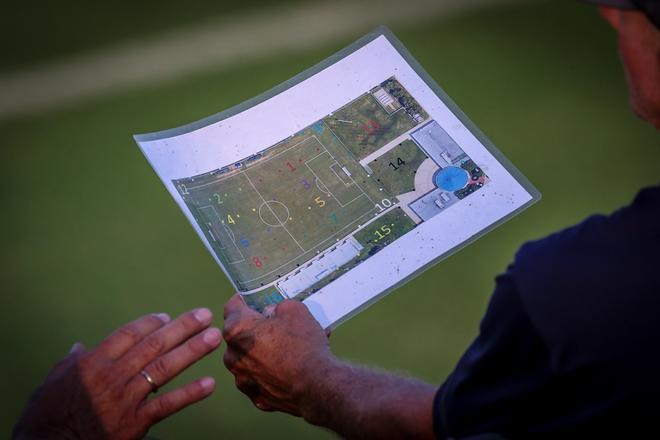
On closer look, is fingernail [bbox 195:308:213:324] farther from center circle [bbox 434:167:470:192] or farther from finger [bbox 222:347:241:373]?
center circle [bbox 434:167:470:192]

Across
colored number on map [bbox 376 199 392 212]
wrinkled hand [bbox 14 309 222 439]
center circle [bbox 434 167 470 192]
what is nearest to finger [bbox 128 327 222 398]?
wrinkled hand [bbox 14 309 222 439]

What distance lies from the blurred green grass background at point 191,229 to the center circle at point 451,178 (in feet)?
1.44

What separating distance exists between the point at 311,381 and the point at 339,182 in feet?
1.23

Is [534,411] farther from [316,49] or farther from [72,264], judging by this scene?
[316,49]

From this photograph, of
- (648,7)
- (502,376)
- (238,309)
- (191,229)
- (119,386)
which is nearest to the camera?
(648,7)

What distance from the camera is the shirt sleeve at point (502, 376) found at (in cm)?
107

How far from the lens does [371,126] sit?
1651mm

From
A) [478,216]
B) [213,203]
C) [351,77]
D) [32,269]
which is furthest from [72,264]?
[478,216]

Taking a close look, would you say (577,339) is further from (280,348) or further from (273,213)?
(273,213)

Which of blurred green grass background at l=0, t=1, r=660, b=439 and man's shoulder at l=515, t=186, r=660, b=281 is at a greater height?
blurred green grass background at l=0, t=1, r=660, b=439

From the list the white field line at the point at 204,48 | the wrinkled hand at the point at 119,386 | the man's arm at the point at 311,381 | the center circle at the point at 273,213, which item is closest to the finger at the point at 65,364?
the wrinkled hand at the point at 119,386

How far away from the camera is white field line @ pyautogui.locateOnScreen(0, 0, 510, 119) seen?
240cm

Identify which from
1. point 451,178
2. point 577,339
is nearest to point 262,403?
point 451,178

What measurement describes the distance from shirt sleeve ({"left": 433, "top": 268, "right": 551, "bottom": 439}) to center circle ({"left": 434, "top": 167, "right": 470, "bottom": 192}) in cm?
47
